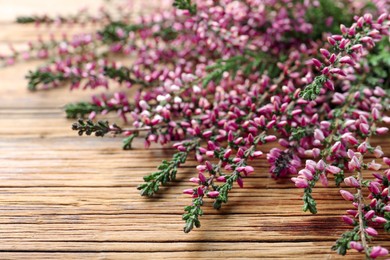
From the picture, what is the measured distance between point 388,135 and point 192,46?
0.63 meters

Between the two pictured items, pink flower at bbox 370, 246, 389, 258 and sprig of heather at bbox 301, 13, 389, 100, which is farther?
sprig of heather at bbox 301, 13, 389, 100

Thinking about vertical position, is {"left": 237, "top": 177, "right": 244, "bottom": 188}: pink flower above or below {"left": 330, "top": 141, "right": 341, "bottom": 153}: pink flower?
below

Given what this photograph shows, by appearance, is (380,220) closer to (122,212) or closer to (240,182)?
(240,182)

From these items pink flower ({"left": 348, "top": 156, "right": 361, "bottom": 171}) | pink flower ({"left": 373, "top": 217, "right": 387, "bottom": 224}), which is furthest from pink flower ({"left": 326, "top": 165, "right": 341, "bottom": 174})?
pink flower ({"left": 373, "top": 217, "right": 387, "bottom": 224})

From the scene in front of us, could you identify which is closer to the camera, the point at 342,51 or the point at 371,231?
the point at 371,231

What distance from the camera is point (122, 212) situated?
→ 1.08 m

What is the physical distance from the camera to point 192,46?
160 centimetres

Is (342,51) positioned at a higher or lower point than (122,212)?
higher

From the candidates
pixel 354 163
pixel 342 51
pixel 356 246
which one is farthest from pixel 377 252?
pixel 342 51

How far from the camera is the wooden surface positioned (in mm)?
983

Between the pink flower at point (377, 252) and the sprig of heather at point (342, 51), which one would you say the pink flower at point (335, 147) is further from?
the pink flower at point (377, 252)

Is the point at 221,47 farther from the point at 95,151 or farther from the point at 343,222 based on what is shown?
the point at 343,222

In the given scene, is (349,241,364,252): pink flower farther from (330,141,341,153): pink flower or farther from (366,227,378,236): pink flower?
(330,141,341,153): pink flower

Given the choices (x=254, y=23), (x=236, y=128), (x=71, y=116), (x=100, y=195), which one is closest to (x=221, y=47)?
(x=254, y=23)
